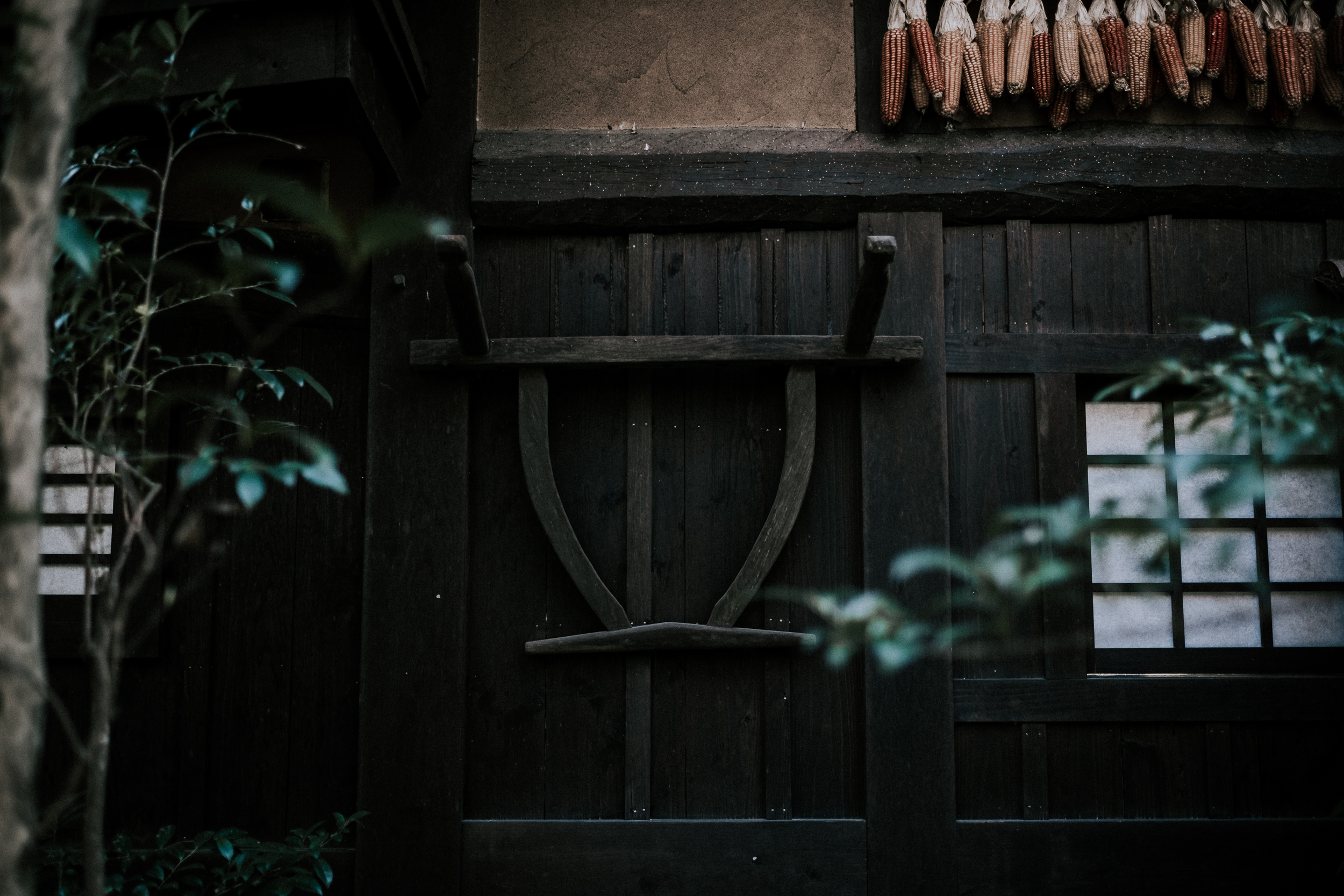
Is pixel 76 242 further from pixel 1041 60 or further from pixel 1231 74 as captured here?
pixel 1231 74

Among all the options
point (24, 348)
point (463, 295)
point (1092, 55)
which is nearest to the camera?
point (24, 348)

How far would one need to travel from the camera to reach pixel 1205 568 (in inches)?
124

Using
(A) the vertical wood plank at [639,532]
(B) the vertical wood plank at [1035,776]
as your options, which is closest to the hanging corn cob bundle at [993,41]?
(A) the vertical wood plank at [639,532]

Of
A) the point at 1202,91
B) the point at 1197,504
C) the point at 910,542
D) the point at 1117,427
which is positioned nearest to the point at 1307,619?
the point at 1197,504

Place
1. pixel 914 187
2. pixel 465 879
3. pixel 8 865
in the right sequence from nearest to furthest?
pixel 8 865 → pixel 465 879 → pixel 914 187

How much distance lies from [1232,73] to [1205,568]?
157cm

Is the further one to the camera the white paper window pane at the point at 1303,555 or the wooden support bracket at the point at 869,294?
the white paper window pane at the point at 1303,555

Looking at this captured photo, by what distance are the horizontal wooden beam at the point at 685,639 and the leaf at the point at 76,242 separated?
193cm

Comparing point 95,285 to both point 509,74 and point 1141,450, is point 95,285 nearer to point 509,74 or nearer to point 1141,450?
point 509,74

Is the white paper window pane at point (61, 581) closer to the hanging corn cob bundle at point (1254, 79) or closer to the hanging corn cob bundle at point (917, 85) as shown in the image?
the hanging corn cob bundle at point (917, 85)

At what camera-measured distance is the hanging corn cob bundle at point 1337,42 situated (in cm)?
307

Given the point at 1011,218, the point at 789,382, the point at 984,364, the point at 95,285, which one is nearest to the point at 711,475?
the point at 789,382

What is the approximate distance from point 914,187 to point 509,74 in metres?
1.36

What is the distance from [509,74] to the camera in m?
3.22
